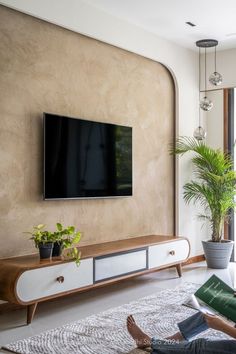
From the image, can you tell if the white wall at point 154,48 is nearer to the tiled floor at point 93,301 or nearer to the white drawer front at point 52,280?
the tiled floor at point 93,301

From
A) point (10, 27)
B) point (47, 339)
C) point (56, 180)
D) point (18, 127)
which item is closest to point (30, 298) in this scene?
point (47, 339)

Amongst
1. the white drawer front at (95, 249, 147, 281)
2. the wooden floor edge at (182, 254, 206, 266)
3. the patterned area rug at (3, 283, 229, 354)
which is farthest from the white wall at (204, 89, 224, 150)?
the patterned area rug at (3, 283, 229, 354)

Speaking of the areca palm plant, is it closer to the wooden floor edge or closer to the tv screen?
the wooden floor edge

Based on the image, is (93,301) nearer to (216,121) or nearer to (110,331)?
(110,331)

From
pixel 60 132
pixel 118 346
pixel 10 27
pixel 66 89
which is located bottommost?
pixel 118 346

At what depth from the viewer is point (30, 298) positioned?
12.0 ft

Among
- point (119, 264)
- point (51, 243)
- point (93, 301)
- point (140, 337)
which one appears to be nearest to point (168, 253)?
point (119, 264)

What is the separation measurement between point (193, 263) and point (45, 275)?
120 inches

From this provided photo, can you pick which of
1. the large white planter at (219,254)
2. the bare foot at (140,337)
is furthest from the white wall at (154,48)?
the bare foot at (140,337)

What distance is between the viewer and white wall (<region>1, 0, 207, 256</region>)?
174 inches

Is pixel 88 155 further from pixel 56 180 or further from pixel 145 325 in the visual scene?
pixel 145 325

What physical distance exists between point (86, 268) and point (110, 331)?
78 cm

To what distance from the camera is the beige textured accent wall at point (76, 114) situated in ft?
13.4

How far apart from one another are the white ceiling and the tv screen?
3.93 feet
